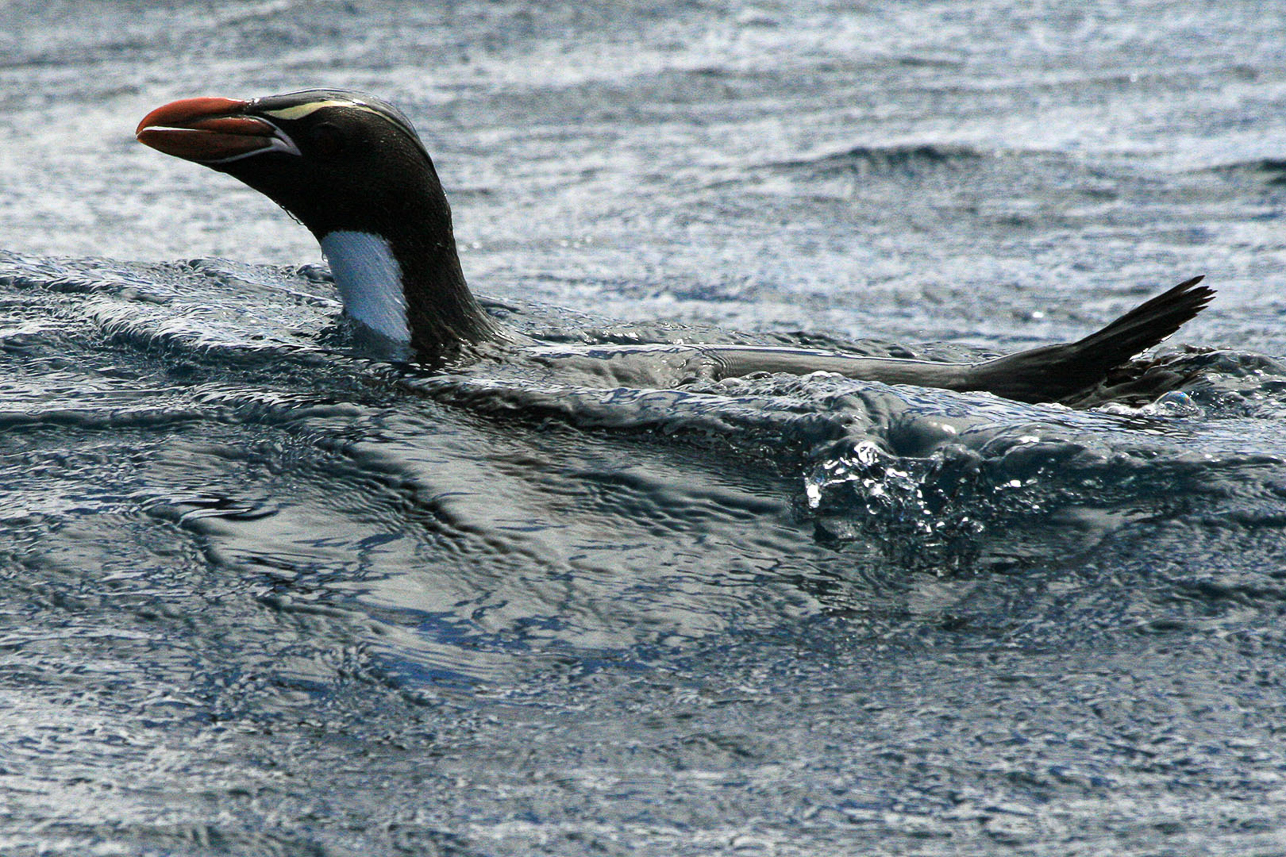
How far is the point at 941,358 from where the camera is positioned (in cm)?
618

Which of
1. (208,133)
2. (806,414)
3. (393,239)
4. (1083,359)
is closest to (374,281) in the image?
(393,239)

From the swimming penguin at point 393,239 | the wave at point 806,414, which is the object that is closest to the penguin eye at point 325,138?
the swimming penguin at point 393,239

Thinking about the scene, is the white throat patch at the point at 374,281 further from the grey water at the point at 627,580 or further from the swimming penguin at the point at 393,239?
the grey water at the point at 627,580

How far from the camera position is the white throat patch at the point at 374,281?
16.5 feet

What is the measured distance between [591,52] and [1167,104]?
15.7ft

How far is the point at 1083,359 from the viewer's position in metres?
4.61

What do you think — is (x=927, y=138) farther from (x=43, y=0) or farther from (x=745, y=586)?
(x=43, y=0)

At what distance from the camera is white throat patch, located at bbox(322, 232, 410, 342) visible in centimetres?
502

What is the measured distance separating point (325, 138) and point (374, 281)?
51 cm

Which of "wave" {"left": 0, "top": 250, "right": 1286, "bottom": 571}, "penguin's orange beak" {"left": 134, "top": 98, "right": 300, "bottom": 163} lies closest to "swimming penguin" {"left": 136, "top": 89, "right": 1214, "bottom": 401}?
"penguin's orange beak" {"left": 134, "top": 98, "right": 300, "bottom": 163}

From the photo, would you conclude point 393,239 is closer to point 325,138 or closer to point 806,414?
point 325,138

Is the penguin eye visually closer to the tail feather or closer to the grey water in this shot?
the grey water

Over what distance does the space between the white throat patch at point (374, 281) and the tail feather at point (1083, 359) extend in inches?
76.3

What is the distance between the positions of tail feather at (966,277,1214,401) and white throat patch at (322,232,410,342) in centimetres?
194
